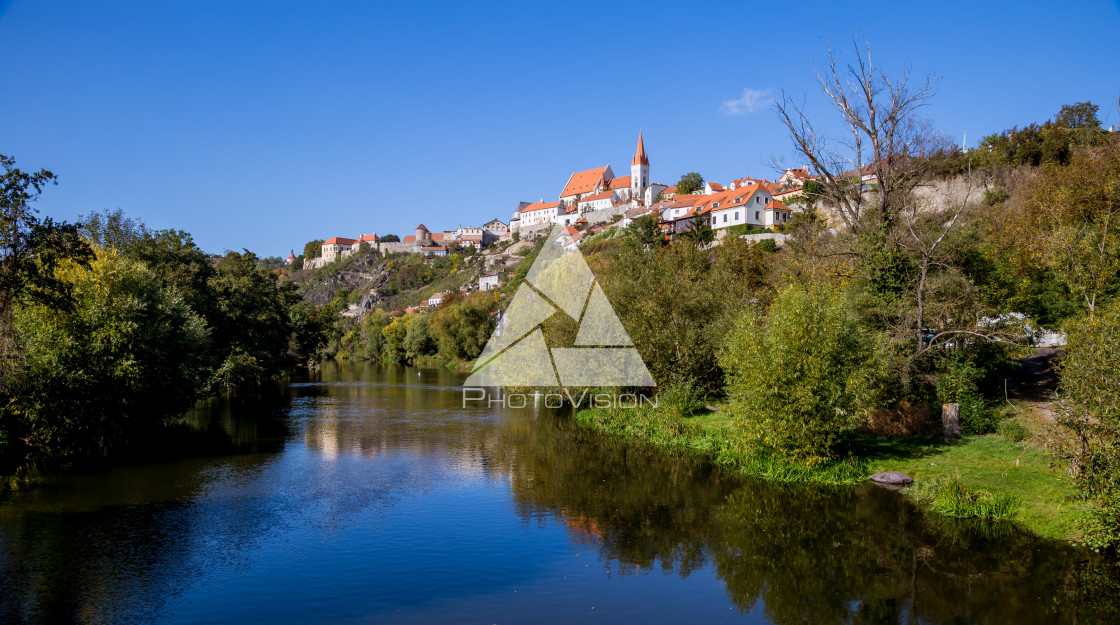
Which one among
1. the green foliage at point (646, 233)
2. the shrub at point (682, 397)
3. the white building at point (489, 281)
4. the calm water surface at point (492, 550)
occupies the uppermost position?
the white building at point (489, 281)

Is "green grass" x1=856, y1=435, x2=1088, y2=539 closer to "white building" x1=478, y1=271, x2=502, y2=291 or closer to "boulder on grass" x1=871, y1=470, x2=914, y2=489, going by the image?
"boulder on grass" x1=871, y1=470, x2=914, y2=489

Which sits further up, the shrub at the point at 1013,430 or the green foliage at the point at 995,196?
the green foliage at the point at 995,196

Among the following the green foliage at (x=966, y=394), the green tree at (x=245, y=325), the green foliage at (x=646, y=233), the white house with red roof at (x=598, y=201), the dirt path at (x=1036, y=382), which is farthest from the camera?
the white house with red roof at (x=598, y=201)

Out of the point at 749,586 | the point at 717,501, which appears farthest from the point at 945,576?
the point at 717,501

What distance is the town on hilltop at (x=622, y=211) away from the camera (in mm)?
77500

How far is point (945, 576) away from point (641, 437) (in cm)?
1520

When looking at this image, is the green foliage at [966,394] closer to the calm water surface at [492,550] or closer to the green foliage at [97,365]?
Result: the calm water surface at [492,550]

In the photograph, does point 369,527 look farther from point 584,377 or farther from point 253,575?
point 584,377

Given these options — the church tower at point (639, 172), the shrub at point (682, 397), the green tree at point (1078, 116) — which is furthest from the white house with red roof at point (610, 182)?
the shrub at point (682, 397)

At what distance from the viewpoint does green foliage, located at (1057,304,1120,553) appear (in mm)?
12008

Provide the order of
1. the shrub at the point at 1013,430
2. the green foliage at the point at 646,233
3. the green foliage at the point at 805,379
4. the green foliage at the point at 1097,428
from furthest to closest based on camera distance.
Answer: the green foliage at the point at 646,233 → the shrub at the point at 1013,430 → the green foliage at the point at 805,379 → the green foliage at the point at 1097,428

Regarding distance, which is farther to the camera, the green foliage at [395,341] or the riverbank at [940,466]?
the green foliage at [395,341]

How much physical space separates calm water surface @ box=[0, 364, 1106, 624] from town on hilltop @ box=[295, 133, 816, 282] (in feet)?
58.1

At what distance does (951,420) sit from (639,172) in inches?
4873
